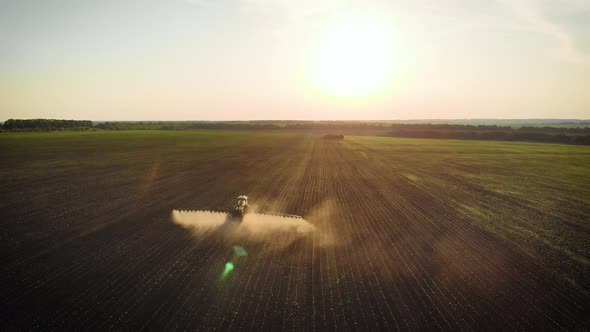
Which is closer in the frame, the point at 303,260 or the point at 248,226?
the point at 303,260

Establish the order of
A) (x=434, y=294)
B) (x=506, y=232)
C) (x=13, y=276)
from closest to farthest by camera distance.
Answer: (x=434, y=294)
(x=13, y=276)
(x=506, y=232)

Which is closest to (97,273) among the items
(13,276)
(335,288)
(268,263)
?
(13,276)

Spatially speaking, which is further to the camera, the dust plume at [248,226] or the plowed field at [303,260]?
the dust plume at [248,226]

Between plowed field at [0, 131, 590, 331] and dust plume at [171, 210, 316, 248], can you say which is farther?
dust plume at [171, 210, 316, 248]

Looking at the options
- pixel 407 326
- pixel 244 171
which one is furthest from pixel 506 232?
pixel 244 171

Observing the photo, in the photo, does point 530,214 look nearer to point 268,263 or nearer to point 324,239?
point 324,239

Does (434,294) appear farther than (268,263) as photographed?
No

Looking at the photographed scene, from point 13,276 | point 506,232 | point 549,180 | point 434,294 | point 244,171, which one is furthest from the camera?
point 244,171
